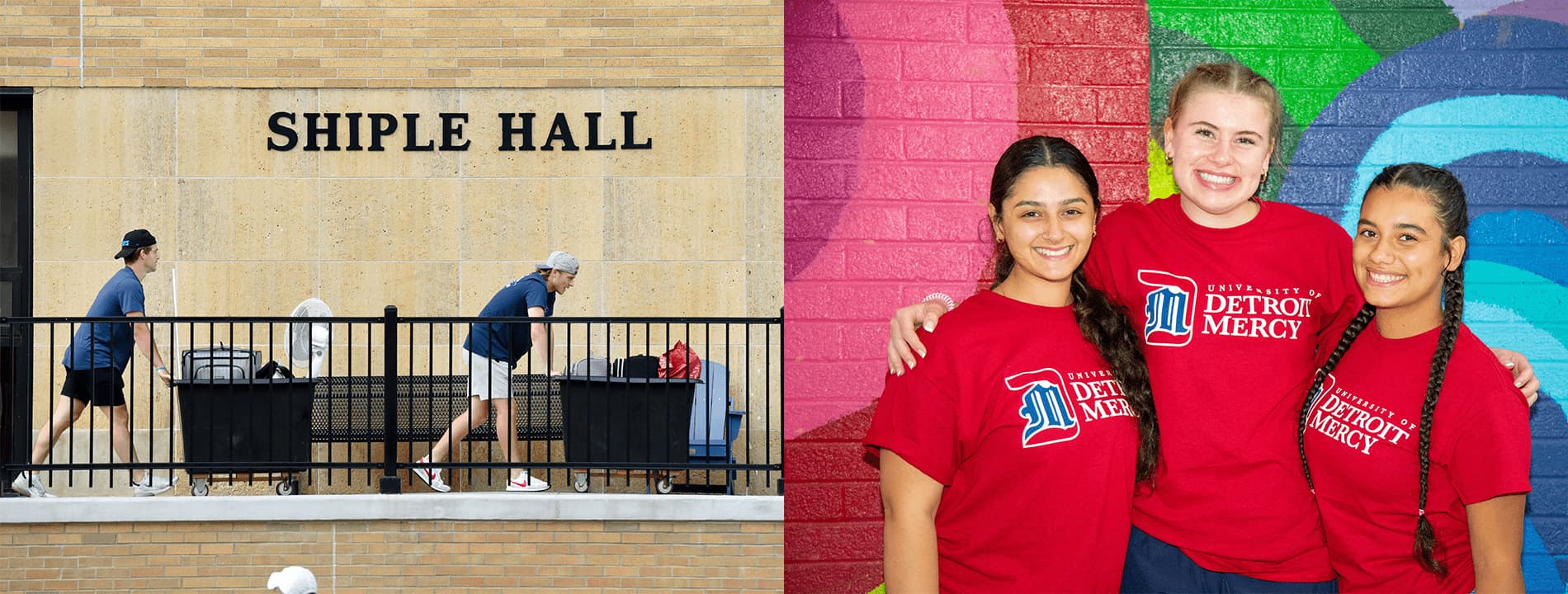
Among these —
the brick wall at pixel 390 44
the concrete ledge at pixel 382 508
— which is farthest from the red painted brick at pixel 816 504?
the brick wall at pixel 390 44

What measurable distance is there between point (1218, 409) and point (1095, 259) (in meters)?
0.43

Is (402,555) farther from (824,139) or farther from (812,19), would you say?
(812,19)

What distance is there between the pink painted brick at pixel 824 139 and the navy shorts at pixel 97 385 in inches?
206

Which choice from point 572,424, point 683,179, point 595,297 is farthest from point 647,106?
point 572,424

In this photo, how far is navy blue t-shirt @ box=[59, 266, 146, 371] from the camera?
7402 mm

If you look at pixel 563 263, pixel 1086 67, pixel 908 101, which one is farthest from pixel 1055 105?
pixel 563 263

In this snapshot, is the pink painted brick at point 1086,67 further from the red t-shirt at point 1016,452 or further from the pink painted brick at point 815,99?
the red t-shirt at point 1016,452

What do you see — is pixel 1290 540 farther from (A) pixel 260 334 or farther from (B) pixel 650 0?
(A) pixel 260 334

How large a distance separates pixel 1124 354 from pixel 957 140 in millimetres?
1055

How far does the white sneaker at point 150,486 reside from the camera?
7.63 metres

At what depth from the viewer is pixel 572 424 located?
290 inches

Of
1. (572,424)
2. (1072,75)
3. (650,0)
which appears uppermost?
(650,0)

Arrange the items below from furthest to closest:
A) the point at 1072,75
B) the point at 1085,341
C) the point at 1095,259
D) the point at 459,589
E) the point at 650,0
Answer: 1. the point at 650,0
2. the point at 459,589
3. the point at 1072,75
4. the point at 1095,259
5. the point at 1085,341

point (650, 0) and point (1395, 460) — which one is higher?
point (650, 0)
